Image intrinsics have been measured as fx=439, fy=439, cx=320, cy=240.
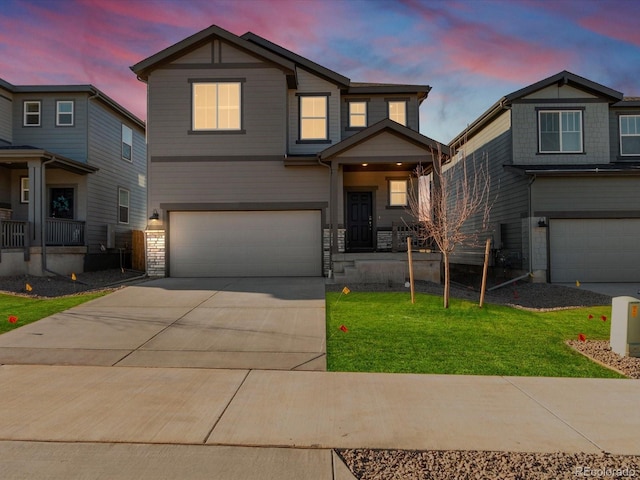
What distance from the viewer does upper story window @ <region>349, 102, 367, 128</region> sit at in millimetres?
17297

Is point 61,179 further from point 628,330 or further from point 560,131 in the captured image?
point 560,131

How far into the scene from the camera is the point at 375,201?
55.2 ft

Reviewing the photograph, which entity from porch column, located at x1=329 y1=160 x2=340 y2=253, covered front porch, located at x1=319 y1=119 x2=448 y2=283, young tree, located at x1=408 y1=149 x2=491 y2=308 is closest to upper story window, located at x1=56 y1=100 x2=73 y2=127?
covered front porch, located at x1=319 y1=119 x2=448 y2=283

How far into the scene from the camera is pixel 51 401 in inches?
177

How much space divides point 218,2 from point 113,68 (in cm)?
667

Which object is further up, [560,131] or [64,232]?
[560,131]

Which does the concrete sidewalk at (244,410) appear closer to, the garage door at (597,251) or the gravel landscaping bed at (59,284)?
the gravel landscaping bed at (59,284)

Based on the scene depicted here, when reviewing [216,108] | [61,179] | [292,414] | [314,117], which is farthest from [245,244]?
[292,414]

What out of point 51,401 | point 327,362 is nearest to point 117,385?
point 51,401

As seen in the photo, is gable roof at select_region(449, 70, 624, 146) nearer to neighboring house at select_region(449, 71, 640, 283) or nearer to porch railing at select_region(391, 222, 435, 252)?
neighboring house at select_region(449, 71, 640, 283)

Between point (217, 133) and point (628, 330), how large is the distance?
13.4 metres

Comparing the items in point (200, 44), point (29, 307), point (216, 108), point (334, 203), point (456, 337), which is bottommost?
point (456, 337)

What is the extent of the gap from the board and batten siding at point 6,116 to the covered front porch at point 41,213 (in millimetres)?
1249

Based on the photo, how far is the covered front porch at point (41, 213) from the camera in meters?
15.0
